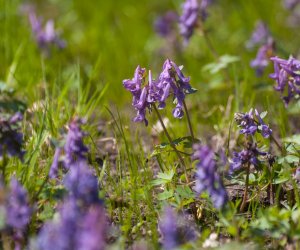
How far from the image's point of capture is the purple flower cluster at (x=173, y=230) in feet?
8.00

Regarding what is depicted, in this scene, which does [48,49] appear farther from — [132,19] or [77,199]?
[77,199]

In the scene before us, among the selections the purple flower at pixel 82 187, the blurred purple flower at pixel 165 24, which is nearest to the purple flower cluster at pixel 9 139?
the purple flower at pixel 82 187

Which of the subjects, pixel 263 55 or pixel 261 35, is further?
pixel 261 35

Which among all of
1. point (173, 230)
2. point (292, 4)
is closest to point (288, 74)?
point (173, 230)

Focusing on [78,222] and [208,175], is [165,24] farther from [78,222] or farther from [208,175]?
[78,222]

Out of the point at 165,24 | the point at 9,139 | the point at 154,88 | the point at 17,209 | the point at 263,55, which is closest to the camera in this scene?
the point at 17,209

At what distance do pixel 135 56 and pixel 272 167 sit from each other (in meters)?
3.19

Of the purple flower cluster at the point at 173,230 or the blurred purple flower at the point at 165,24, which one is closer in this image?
the purple flower cluster at the point at 173,230

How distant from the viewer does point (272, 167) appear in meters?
3.17

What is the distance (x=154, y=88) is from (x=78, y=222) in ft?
3.27

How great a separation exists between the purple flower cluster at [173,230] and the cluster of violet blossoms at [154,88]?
55 centimetres

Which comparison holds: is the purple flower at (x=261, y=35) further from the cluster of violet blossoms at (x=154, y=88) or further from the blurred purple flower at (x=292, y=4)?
the cluster of violet blossoms at (x=154, y=88)

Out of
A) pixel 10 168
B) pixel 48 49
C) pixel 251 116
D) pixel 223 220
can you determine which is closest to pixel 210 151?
pixel 223 220

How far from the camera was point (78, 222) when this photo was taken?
7.84ft
